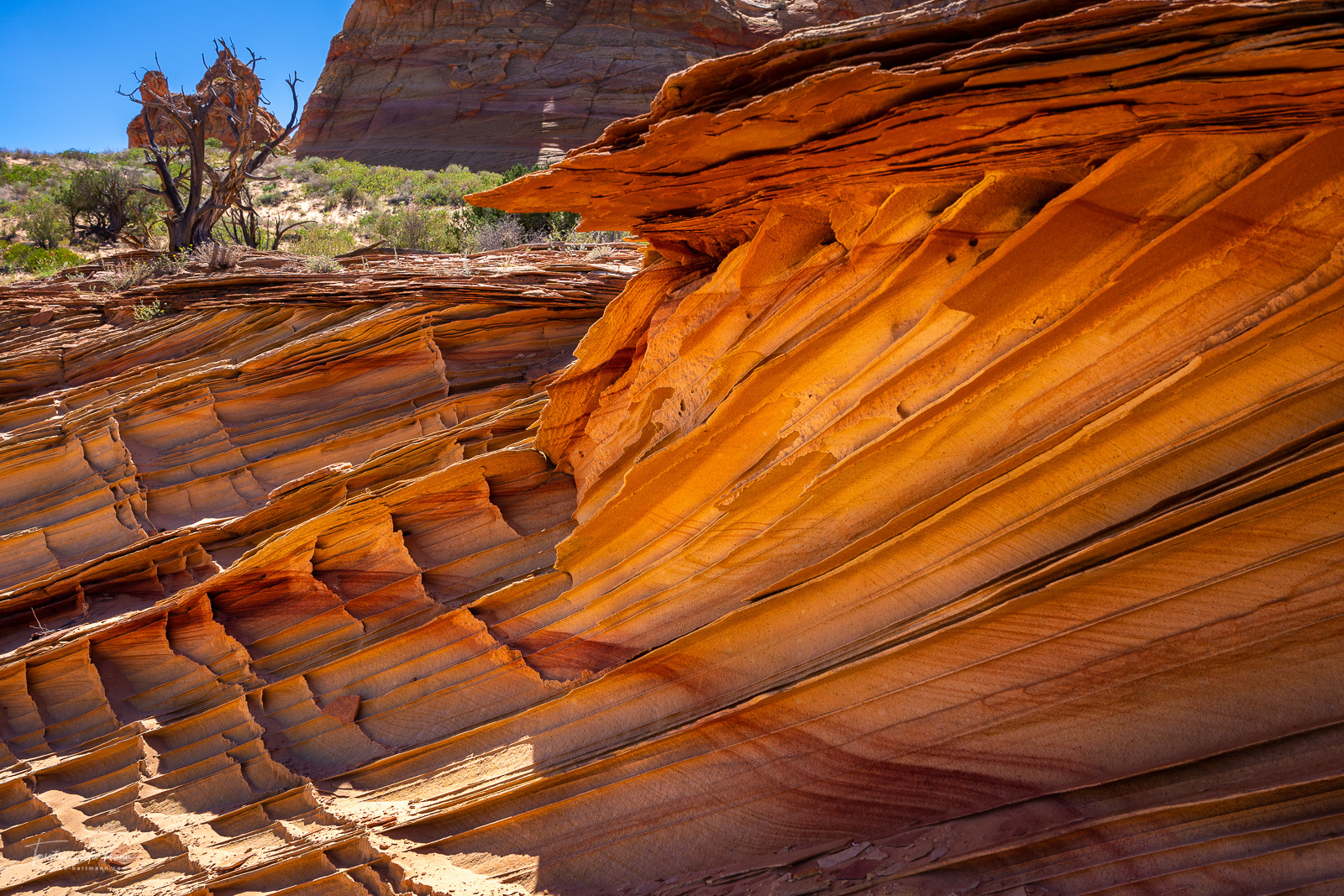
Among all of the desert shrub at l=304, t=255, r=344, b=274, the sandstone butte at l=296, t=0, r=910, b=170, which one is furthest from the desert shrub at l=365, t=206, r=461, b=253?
the sandstone butte at l=296, t=0, r=910, b=170

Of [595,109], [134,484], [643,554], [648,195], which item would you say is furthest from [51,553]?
[595,109]

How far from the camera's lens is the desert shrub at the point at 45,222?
557 inches

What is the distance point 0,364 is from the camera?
7.37 meters

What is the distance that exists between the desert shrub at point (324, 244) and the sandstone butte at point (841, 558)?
6053 millimetres

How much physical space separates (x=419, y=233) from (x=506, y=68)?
1870 cm

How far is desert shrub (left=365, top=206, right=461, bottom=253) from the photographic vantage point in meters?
11.3

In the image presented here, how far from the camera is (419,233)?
38.1 ft

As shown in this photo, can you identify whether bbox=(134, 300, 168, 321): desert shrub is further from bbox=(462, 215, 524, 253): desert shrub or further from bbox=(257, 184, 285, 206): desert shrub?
bbox=(257, 184, 285, 206): desert shrub

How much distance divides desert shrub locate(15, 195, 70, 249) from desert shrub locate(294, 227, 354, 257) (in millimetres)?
4846

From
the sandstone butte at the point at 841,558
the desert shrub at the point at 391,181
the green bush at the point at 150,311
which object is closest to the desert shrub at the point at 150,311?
the green bush at the point at 150,311

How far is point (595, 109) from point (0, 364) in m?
22.1

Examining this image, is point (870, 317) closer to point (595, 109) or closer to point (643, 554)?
point (643, 554)

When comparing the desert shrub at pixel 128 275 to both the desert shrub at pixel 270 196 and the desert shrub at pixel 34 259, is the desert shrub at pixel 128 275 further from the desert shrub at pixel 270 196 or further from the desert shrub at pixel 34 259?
the desert shrub at pixel 270 196

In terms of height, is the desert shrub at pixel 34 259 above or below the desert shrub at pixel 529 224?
above
